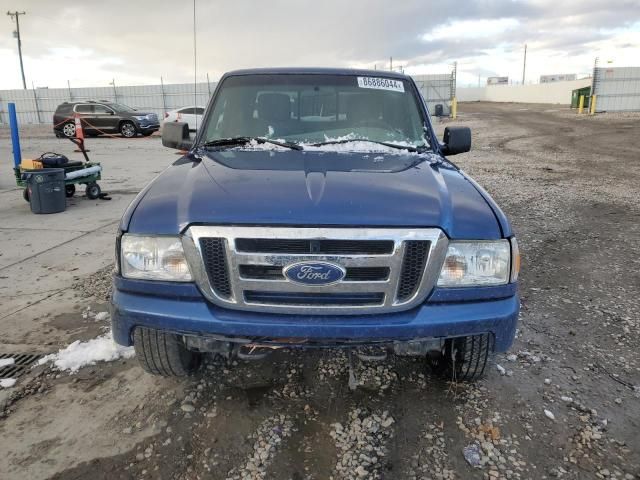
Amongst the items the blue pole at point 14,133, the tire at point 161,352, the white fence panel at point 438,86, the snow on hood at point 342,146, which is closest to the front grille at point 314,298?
the tire at point 161,352

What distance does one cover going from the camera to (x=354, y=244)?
6.97 feet

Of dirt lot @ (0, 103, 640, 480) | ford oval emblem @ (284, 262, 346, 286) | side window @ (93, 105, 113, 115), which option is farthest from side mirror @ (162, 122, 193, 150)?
side window @ (93, 105, 113, 115)

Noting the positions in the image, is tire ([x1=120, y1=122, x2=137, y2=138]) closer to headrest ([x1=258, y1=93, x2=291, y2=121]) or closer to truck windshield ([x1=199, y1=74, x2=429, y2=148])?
truck windshield ([x1=199, y1=74, x2=429, y2=148])

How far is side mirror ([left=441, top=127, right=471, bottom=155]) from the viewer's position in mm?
3697

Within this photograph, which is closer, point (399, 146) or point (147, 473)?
point (147, 473)

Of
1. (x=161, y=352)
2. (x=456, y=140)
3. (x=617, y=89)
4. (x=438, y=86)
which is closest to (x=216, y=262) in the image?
(x=161, y=352)

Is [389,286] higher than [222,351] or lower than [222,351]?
higher

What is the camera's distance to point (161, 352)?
2566 millimetres

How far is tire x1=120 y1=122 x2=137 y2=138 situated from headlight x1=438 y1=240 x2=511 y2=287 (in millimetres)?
23191

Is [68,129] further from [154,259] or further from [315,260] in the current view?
[315,260]

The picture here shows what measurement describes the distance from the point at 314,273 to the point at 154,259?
0.75 metres

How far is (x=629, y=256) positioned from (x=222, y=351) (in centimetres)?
469

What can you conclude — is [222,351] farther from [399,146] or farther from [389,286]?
[399,146]

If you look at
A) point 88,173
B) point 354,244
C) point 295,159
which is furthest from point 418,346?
point 88,173
